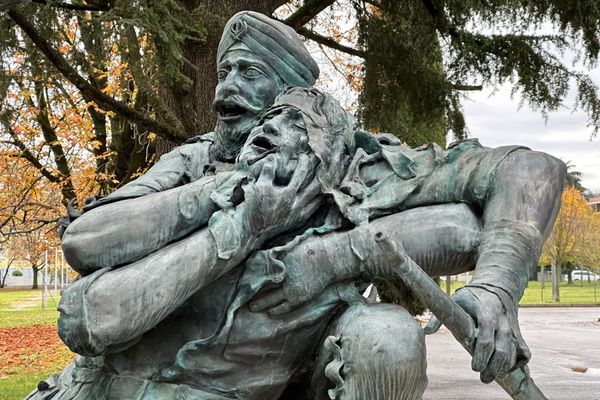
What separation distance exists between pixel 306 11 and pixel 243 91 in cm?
481

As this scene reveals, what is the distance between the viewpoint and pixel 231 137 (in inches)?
82.1

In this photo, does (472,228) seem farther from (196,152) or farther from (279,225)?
(196,152)

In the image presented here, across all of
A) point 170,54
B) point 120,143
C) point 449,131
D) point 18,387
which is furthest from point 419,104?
point 18,387

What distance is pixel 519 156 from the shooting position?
1844 mm

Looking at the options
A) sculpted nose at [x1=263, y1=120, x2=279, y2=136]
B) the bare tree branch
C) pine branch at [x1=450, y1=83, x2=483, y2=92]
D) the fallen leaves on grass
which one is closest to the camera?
sculpted nose at [x1=263, y1=120, x2=279, y2=136]

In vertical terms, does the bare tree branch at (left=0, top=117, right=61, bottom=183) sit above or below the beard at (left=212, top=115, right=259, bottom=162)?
above

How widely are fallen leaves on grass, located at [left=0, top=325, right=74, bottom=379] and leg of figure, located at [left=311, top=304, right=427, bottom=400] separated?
7.40 meters

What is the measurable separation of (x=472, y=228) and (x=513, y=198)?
0.13 meters

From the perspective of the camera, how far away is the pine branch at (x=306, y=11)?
6.55 meters

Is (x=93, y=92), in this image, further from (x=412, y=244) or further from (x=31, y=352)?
(x=31, y=352)

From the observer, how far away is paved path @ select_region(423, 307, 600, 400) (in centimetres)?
668

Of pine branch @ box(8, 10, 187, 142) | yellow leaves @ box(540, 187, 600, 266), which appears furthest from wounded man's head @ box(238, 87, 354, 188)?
yellow leaves @ box(540, 187, 600, 266)

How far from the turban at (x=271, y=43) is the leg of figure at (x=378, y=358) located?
78 cm

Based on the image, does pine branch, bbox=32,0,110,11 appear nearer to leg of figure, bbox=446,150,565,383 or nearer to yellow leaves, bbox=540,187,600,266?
leg of figure, bbox=446,150,565,383
